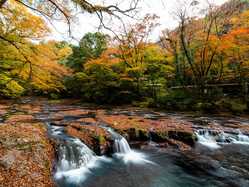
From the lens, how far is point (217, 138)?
33.9 feet

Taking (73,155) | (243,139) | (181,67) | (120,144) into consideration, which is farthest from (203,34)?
(73,155)

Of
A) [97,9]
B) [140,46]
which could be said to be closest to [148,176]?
[97,9]

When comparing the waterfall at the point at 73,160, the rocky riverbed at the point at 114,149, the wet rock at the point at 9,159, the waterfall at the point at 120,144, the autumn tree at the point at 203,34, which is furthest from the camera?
the autumn tree at the point at 203,34

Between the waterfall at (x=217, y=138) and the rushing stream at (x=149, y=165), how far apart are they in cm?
22

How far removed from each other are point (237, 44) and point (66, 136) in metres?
14.3

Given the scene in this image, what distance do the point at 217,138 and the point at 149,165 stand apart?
465cm

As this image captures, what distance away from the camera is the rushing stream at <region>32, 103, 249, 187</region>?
6230 millimetres

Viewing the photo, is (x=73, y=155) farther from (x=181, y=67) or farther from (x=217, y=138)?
(x=181, y=67)

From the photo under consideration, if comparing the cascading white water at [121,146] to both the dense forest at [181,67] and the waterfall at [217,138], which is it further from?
the dense forest at [181,67]

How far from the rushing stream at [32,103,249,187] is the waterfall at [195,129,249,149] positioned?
0.73ft

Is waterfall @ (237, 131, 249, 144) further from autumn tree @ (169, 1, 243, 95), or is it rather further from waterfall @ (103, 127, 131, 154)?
autumn tree @ (169, 1, 243, 95)

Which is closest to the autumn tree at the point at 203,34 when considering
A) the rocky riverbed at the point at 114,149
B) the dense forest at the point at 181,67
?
the dense forest at the point at 181,67

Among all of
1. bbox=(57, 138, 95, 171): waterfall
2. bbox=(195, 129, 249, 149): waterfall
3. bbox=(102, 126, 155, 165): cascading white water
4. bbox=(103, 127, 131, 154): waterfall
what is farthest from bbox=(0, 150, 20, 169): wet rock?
bbox=(195, 129, 249, 149): waterfall

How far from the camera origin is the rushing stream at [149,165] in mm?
6230
